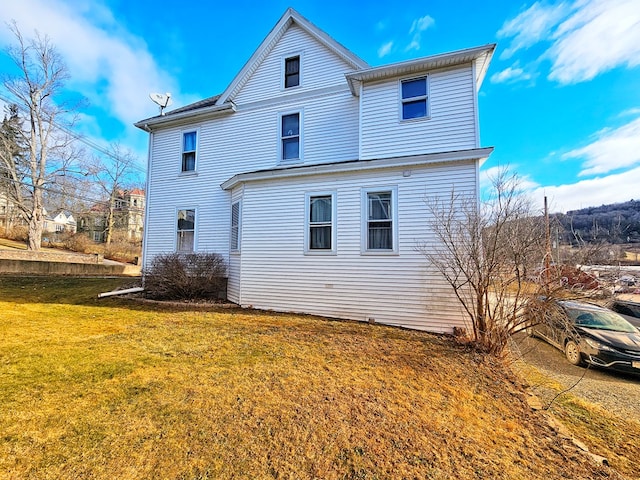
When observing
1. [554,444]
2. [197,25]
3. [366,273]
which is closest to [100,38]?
[197,25]

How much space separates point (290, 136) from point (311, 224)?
13.3 feet

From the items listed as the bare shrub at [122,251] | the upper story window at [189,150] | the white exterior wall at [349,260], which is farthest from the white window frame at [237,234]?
the bare shrub at [122,251]

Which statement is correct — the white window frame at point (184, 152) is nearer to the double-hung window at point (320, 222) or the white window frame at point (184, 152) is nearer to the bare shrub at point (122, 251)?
the double-hung window at point (320, 222)

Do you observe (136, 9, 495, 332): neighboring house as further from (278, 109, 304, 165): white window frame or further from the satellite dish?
the satellite dish

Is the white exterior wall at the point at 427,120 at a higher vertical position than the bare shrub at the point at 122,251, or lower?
higher

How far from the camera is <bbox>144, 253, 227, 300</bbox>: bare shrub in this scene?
8883 mm

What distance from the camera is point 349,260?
24.1 ft

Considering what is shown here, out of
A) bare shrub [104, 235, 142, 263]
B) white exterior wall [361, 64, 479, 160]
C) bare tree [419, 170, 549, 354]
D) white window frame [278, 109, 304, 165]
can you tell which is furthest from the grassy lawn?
bare shrub [104, 235, 142, 263]

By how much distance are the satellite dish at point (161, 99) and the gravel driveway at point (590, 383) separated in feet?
47.7

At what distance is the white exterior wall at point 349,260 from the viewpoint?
21.9ft

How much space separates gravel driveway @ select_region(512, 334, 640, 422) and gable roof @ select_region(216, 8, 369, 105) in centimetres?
955

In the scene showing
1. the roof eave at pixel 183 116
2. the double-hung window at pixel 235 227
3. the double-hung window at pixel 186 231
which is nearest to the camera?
the double-hung window at pixel 235 227

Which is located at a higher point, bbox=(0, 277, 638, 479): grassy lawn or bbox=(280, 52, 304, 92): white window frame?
bbox=(280, 52, 304, 92): white window frame

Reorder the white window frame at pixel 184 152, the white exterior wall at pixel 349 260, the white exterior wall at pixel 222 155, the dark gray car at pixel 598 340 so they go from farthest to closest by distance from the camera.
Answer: the white window frame at pixel 184 152 → the white exterior wall at pixel 222 155 → the white exterior wall at pixel 349 260 → the dark gray car at pixel 598 340
